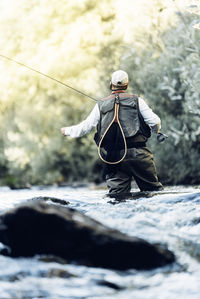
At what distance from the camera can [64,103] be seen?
2105cm

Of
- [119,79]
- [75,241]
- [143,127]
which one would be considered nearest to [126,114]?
[143,127]

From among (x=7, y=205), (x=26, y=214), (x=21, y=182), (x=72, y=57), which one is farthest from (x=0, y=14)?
(x=26, y=214)

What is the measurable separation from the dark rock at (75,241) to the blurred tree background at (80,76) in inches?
328

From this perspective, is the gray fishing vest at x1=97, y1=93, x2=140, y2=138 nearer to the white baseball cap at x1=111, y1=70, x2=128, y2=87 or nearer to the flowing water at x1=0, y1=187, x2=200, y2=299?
the white baseball cap at x1=111, y1=70, x2=128, y2=87

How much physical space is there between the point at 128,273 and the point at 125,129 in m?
2.84

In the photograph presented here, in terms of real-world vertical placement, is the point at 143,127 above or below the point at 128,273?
above

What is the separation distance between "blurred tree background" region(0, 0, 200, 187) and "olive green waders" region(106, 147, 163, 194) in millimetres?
5555

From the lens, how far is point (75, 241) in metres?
4.90

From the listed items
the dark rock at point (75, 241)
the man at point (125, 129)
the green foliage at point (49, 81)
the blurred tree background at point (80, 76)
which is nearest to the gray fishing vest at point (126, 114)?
the man at point (125, 129)

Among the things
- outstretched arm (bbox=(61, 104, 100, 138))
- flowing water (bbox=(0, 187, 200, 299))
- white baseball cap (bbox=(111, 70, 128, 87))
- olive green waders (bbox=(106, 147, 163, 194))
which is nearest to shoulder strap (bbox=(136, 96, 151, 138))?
olive green waders (bbox=(106, 147, 163, 194))

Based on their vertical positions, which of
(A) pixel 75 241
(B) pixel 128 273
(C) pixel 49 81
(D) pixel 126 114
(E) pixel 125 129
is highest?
(C) pixel 49 81

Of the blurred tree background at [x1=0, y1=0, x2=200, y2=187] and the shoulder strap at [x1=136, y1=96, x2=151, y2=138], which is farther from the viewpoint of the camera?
the blurred tree background at [x1=0, y1=0, x2=200, y2=187]

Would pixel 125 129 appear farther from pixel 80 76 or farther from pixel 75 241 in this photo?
pixel 80 76

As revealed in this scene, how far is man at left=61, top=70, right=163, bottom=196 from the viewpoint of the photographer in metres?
7.24
